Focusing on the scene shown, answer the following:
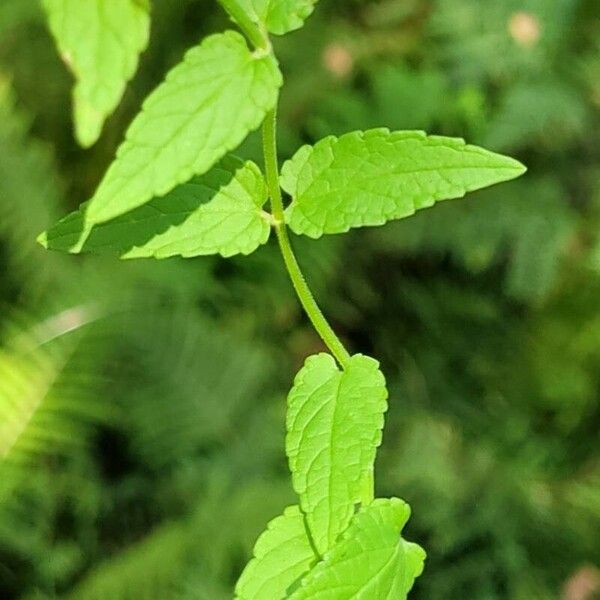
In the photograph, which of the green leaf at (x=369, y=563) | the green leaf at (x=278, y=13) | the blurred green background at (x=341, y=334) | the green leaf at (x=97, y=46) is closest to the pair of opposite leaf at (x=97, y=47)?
the green leaf at (x=97, y=46)

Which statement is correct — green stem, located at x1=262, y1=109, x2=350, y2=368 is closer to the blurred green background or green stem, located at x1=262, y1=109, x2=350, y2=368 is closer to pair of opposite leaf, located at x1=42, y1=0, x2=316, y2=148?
pair of opposite leaf, located at x1=42, y1=0, x2=316, y2=148

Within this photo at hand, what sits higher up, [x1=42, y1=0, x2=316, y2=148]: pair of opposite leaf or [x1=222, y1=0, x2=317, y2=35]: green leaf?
[x1=42, y1=0, x2=316, y2=148]: pair of opposite leaf

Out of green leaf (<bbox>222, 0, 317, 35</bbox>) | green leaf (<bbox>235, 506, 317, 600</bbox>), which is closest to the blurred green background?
green leaf (<bbox>235, 506, 317, 600</bbox>)

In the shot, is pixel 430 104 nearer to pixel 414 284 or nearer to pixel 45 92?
pixel 414 284

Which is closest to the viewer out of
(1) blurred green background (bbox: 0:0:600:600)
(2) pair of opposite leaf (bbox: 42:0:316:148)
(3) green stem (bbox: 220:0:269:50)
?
(2) pair of opposite leaf (bbox: 42:0:316:148)

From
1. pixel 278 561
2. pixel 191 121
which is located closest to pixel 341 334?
pixel 278 561

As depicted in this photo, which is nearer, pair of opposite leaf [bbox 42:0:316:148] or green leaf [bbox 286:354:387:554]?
pair of opposite leaf [bbox 42:0:316:148]

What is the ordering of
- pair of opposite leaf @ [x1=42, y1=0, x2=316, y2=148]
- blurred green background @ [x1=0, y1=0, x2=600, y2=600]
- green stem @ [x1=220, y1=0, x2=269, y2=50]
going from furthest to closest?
blurred green background @ [x1=0, y1=0, x2=600, y2=600]
green stem @ [x1=220, y1=0, x2=269, y2=50]
pair of opposite leaf @ [x1=42, y1=0, x2=316, y2=148]

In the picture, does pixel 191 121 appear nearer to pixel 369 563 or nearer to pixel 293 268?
pixel 293 268
